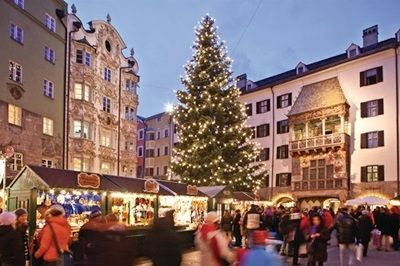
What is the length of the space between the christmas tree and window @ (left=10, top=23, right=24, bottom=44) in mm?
10967

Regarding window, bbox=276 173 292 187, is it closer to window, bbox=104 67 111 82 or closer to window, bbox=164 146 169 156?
window, bbox=104 67 111 82

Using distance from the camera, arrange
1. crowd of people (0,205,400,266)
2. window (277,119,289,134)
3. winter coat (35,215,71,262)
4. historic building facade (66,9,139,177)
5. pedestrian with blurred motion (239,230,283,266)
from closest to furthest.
Answer: pedestrian with blurred motion (239,230,283,266) < crowd of people (0,205,400,266) < winter coat (35,215,71,262) < historic building facade (66,9,139,177) < window (277,119,289,134)

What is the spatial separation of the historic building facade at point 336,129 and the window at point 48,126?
21738 mm

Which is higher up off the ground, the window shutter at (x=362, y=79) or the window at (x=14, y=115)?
the window shutter at (x=362, y=79)

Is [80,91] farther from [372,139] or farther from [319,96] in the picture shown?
[372,139]

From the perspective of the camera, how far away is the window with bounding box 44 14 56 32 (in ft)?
110

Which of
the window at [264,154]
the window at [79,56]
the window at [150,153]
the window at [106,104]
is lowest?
the window at [264,154]

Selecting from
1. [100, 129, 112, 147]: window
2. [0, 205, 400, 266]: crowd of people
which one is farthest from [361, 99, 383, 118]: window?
[0, 205, 400, 266]: crowd of people

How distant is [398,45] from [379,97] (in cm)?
408

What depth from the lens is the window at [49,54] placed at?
109 ft

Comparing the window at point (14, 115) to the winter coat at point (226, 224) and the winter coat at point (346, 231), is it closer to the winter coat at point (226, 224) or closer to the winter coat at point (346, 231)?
the winter coat at point (226, 224)

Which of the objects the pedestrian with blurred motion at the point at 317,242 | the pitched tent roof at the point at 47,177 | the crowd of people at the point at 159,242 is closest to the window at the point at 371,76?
the crowd of people at the point at 159,242

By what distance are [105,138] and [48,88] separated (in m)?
7.66

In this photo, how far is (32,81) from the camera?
31.5 meters
